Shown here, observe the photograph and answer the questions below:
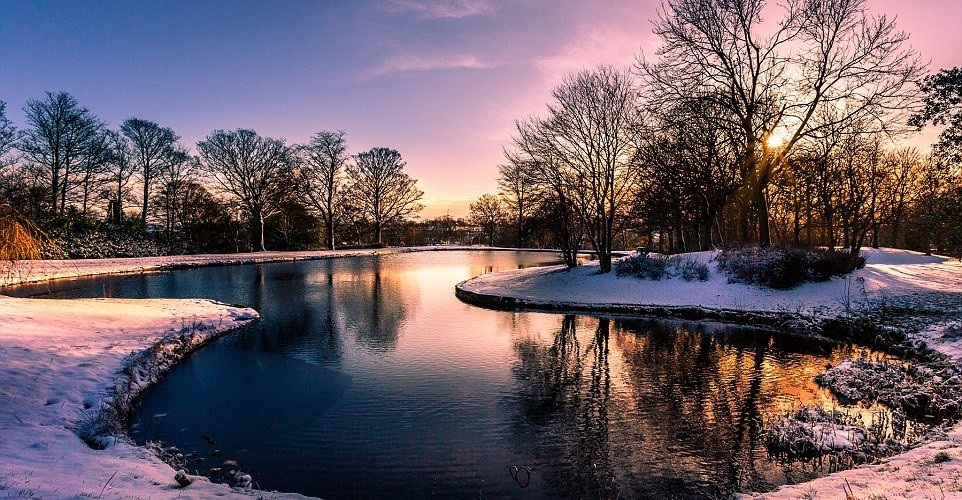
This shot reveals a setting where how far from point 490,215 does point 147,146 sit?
4376 cm

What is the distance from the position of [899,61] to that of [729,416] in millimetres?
18124

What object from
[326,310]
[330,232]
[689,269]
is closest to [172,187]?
[330,232]

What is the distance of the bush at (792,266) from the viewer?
1702cm

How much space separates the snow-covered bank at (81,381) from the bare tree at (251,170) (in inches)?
1335

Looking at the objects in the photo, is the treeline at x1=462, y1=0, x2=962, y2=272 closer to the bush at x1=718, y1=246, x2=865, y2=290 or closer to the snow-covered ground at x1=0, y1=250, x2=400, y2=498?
the bush at x1=718, y1=246, x2=865, y2=290

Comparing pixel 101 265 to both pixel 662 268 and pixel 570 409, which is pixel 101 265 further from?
pixel 570 409

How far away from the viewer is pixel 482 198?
73.8 metres

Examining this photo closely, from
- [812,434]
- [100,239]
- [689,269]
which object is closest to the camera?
[812,434]

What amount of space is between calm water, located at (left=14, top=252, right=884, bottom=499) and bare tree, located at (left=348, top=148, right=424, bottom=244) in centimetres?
4593

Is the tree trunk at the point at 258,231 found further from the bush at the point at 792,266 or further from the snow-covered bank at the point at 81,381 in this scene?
the bush at the point at 792,266

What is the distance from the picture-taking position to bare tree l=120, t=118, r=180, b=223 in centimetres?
4091

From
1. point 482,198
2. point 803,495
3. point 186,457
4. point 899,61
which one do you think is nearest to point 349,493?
point 186,457

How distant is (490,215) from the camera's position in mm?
72625

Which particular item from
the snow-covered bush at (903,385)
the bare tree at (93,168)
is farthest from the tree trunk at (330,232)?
the snow-covered bush at (903,385)
